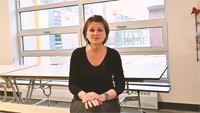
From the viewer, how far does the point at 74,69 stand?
1541mm

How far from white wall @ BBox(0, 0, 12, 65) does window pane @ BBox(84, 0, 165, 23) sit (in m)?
1.65

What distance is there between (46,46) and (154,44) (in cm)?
206

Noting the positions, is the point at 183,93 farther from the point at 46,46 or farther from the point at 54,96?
the point at 46,46

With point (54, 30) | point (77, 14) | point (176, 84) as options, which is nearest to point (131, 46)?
point (176, 84)

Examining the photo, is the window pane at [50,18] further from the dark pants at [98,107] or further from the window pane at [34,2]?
the dark pants at [98,107]

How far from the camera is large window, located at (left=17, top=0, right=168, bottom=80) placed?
3148mm

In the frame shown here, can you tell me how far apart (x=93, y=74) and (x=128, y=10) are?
2067 mm

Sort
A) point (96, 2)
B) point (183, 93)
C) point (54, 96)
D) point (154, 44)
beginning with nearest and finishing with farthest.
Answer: point (183, 93), point (154, 44), point (96, 2), point (54, 96)

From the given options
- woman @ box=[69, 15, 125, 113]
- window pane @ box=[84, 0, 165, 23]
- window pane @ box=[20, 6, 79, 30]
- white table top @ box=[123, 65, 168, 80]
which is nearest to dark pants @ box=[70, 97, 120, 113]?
woman @ box=[69, 15, 125, 113]

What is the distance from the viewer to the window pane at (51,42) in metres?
3.73

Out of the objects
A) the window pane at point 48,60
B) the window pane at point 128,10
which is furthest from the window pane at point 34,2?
the window pane at point 48,60

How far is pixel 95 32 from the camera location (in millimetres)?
1545

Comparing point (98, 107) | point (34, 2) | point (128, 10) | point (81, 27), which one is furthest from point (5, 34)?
point (98, 107)

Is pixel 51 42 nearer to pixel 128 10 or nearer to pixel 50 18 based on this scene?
Result: pixel 50 18
